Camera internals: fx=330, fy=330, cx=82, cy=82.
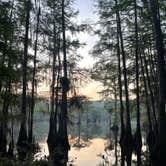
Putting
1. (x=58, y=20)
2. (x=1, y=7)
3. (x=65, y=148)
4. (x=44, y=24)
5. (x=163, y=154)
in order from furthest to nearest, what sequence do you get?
(x=58, y=20)
(x=44, y=24)
(x=65, y=148)
(x=163, y=154)
(x=1, y=7)

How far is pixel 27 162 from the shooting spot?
847 centimetres

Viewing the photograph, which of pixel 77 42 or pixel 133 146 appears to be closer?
pixel 133 146

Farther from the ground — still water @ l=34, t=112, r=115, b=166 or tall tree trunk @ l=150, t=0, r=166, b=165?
tall tree trunk @ l=150, t=0, r=166, b=165

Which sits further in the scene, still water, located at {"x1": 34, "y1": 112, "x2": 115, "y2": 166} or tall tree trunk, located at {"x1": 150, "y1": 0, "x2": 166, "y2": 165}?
still water, located at {"x1": 34, "y1": 112, "x2": 115, "y2": 166}

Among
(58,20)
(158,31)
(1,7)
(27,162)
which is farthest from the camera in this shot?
(58,20)

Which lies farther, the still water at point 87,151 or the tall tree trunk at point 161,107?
the still water at point 87,151

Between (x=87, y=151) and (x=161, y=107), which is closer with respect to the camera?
(x=161, y=107)

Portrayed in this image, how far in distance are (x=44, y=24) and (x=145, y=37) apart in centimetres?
719

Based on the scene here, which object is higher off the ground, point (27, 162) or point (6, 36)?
point (6, 36)

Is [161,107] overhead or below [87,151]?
overhead

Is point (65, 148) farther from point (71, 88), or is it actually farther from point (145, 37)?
point (145, 37)

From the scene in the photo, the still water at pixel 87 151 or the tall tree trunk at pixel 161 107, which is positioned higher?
the tall tree trunk at pixel 161 107

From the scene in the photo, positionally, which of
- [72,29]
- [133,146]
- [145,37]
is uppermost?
[72,29]

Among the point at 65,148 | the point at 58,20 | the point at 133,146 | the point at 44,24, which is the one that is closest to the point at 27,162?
the point at 65,148
